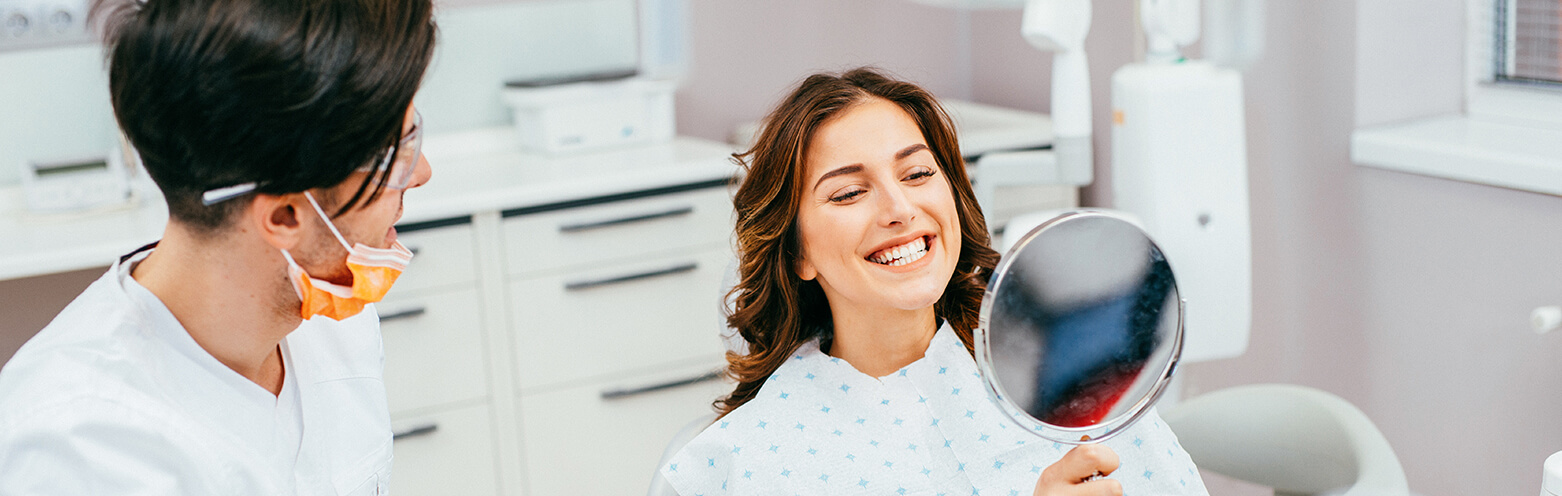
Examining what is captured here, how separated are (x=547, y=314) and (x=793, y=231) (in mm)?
1240

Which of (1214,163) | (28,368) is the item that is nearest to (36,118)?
(28,368)

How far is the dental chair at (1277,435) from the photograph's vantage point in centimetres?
167

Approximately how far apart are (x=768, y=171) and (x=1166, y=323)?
555 mm

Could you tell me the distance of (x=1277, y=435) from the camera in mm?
1733

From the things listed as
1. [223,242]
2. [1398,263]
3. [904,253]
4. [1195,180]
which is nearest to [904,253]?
[904,253]

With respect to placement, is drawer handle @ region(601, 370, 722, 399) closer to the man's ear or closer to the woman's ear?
the woman's ear

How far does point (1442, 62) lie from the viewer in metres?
2.32

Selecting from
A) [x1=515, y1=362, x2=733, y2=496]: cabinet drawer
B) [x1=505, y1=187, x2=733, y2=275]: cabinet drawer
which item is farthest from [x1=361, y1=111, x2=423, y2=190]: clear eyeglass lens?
[x1=515, y1=362, x2=733, y2=496]: cabinet drawer

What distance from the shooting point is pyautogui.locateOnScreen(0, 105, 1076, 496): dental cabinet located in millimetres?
2465

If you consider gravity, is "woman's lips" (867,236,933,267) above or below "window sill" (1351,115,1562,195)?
above

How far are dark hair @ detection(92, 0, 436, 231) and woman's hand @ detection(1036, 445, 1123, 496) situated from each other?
59 cm

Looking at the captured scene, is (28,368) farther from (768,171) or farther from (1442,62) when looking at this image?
(1442,62)

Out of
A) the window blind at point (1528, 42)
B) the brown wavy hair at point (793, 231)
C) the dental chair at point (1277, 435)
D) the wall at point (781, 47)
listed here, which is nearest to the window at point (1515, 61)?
the window blind at point (1528, 42)

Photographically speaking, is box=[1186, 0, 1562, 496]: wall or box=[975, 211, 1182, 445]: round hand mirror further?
box=[1186, 0, 1562, 496]: wall
